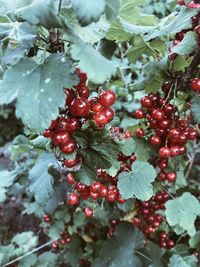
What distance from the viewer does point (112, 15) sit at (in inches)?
28.2

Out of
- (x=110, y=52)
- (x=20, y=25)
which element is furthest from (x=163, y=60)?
(x=20, y=25)

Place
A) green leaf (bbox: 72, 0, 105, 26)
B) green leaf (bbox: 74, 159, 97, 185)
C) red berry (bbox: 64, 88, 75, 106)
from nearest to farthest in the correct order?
green leaf (bbox: 72, 0, 105, 26) < red berry (bbox: 64, 88, 75, 106) < green leaf (bbox: 74, 159, 97, 185)

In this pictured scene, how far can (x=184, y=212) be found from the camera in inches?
51.6

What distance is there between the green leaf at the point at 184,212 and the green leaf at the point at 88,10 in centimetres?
84

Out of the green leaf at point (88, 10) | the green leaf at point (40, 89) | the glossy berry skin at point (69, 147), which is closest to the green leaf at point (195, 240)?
the glossy berry skin at point (69, 147)

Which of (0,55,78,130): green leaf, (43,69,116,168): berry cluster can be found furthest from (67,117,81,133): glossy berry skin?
(0,55,78,130): green leaf

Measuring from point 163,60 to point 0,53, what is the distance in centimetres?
46

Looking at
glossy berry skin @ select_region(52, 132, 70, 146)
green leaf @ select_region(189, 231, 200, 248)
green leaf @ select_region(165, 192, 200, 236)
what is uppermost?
glossy berry skin @ select_region(52, 132, 70, 146)

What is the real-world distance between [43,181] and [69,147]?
0.37 meters

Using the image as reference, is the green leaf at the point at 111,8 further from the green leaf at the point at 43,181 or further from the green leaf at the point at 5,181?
the green leaf at the point at 5,181

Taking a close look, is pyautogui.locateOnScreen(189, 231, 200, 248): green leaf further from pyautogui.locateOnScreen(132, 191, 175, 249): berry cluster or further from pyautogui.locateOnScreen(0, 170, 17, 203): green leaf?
pyautogui.locateOnScreen(0, 170, 17, 203): green leaf

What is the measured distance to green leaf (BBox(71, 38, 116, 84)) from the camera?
690mm

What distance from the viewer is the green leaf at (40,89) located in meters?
0.75

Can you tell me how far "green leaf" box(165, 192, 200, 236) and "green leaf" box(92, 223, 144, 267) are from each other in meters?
0.27
